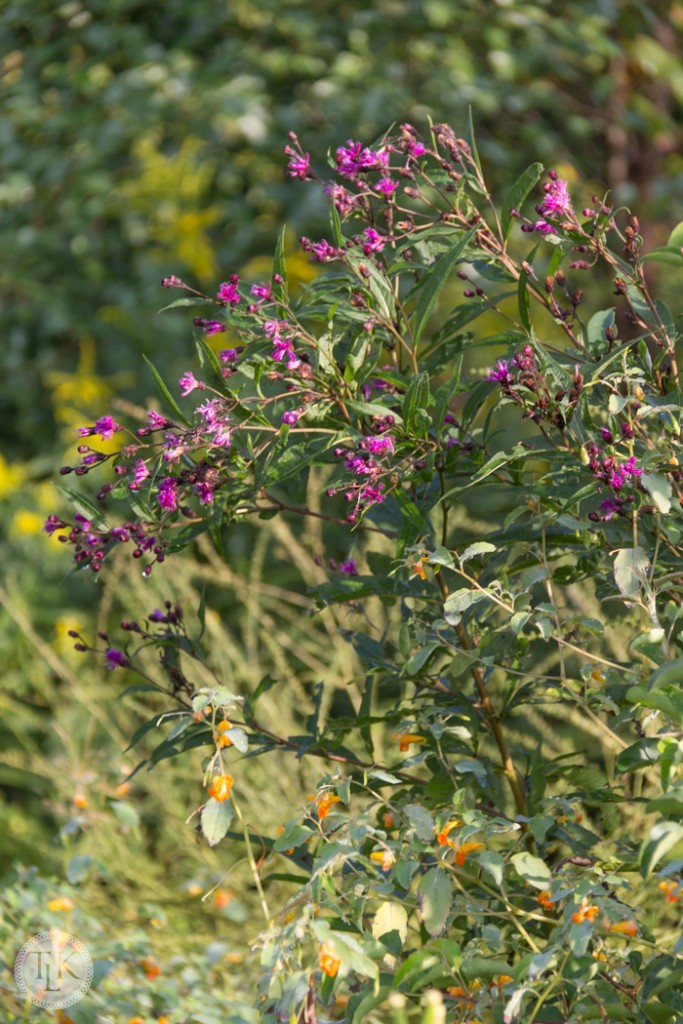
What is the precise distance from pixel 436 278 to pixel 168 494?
400mm

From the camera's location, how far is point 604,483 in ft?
4.61

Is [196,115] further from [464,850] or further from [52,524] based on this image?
[464,850]

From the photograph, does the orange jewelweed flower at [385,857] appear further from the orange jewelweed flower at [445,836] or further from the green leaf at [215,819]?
the green leaf at [215,819]

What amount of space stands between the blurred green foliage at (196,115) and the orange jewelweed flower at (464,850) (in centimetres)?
312

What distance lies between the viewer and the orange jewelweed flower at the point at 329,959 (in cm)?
127

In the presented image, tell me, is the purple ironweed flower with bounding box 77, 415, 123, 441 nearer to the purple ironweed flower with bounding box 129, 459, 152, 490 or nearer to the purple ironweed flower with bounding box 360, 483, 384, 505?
the purple ironweed flower with bounding box 129, 459, 152, 490

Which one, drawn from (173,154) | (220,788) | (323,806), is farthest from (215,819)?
(173,154)

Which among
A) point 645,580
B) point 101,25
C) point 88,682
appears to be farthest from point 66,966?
point 101,25

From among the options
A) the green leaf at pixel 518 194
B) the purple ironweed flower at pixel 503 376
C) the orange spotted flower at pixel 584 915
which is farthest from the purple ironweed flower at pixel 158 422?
the orange spotted flower at pixel 584 915

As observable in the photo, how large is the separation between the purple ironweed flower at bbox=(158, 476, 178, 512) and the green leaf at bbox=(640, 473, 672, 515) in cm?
52

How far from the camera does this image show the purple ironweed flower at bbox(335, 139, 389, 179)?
57.8 inches

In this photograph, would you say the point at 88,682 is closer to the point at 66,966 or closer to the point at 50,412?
the point at 50,412

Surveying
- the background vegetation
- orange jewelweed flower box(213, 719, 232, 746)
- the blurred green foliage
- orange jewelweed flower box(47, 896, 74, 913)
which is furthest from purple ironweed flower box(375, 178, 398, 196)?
the blurred green foliage

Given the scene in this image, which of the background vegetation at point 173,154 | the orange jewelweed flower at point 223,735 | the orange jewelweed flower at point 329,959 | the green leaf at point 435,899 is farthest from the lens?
the background vegetation at point 173,154
